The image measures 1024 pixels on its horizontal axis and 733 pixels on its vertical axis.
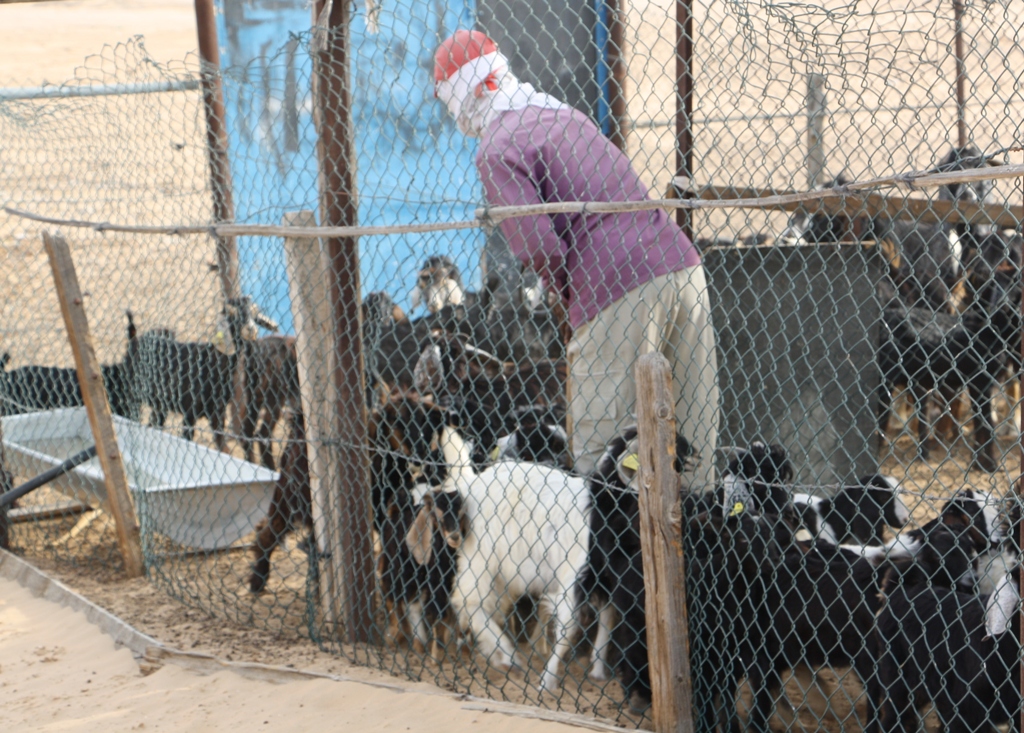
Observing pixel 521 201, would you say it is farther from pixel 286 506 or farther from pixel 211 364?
pixel 211 364

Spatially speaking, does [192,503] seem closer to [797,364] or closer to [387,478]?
[387,478]

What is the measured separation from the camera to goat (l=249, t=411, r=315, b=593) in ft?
15.9

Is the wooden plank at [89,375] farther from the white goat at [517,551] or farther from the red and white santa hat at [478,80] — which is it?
the red and white santa hat at [478,80]

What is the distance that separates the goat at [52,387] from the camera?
6.63 meters

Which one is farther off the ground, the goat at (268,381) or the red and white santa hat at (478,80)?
the red and white santa hat at (478,80)

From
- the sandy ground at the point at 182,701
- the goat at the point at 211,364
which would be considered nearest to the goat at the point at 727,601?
the sandy ground at the point at 182,701

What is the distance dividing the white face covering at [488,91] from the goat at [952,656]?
228 centimetres

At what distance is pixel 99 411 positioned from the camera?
5215 mm

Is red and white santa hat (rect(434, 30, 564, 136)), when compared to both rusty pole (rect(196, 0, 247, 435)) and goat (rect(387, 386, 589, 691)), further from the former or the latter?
rusty pole (rect(196, 0, 247, 435))

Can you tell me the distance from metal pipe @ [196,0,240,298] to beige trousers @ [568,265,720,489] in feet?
7.62

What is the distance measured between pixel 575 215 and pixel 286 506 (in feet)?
6.30

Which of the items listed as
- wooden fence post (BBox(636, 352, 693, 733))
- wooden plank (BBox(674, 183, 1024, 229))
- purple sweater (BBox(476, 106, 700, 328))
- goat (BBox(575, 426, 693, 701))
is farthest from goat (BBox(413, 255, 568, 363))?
wooden fence post (BBox(636, 352, 693, 733))

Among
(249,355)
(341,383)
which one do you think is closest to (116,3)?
(249,355)

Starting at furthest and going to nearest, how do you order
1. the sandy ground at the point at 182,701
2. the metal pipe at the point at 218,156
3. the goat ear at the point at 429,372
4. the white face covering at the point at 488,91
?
1. the metal pipe at the point at 218,156
2. the goat ear at the point at 429,372
3. the white face covering at the point at 488,91
4. the sandy ground at the point at 182,701
